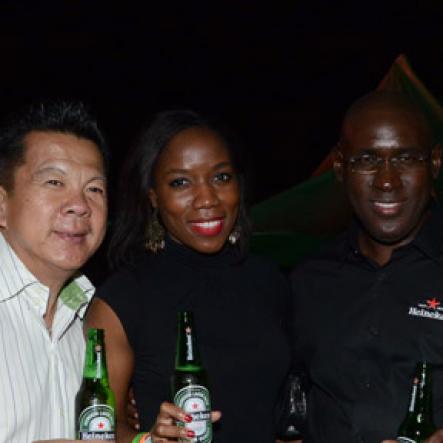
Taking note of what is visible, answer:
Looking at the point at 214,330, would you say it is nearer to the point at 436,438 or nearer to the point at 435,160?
the point at 436,438

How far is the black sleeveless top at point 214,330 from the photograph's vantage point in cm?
236

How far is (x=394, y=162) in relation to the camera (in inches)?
96.7

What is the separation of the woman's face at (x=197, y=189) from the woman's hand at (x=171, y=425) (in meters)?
0.62

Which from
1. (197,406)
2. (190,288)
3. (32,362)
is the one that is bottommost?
(197,406)

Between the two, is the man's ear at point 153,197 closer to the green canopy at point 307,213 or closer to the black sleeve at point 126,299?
the black sleeve at point 126,299

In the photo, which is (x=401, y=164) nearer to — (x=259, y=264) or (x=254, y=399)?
(x=259, y=264)

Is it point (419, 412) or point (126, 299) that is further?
point (126, 299)

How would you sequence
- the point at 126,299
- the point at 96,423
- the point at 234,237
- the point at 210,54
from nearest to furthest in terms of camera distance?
the point at 96,423, the point at 126,299, the point at 234,237, the point at 210,54

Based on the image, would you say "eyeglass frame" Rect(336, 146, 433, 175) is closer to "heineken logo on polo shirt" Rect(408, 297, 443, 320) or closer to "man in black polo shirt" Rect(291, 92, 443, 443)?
"man in black polo shirt" Rect(291, 92, 443, 443)

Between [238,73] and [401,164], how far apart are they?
5.64 meters

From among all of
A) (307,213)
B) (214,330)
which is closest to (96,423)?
(214,330)

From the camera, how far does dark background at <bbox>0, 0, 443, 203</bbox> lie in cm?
→ 742

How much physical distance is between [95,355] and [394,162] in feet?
3.56

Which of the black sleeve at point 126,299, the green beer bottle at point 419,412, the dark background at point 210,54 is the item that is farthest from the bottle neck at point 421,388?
the dark background at point 210,54
